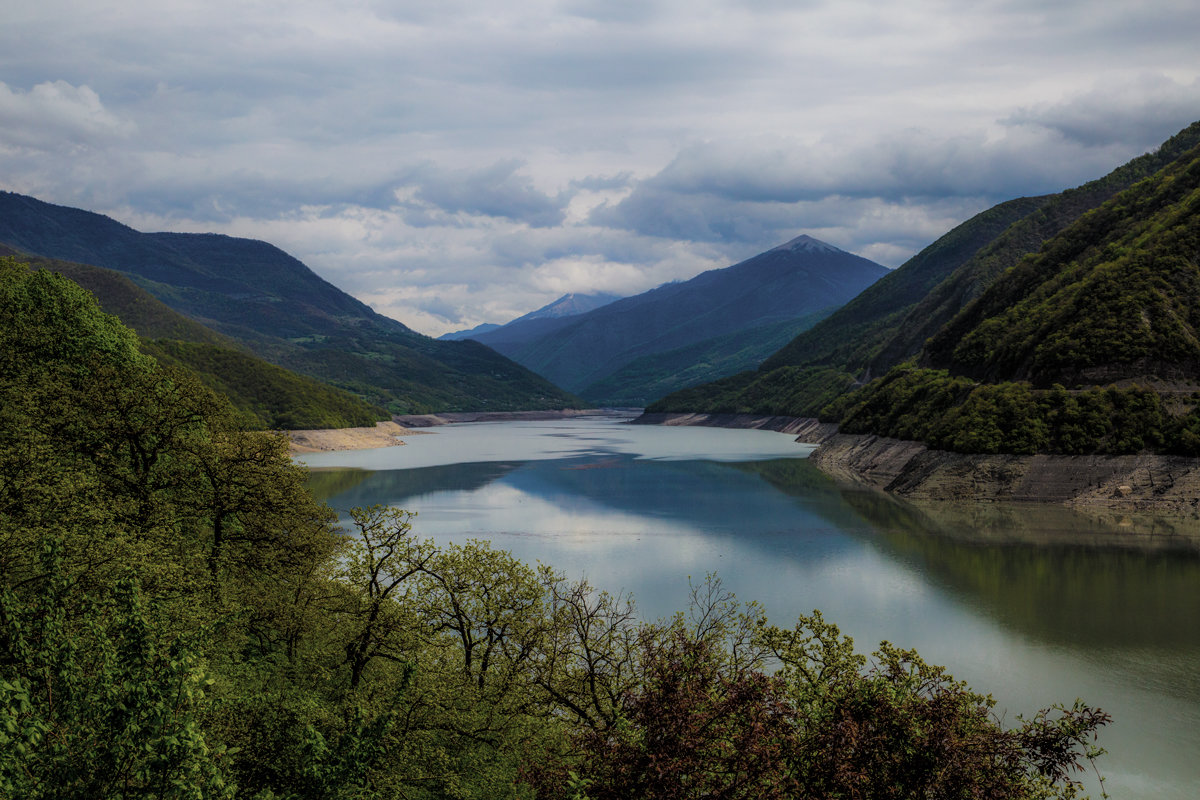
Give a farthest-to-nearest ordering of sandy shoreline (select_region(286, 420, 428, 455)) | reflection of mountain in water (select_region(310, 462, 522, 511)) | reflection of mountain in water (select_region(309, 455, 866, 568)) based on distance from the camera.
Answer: sandy shoreline (select_region(286, 420, 428, 455)) < reflection of mountain in water (select_region(310, 462, 522, 511)) < reflection of mountain in water (select_region(309, 455, 866, 568))

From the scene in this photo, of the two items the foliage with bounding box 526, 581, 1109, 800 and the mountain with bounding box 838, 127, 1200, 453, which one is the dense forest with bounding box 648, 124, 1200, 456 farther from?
the foliage with bounding box 526, 581, 1109, 800

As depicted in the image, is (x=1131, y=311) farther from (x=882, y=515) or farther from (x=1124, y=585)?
(x=1124, y=585)

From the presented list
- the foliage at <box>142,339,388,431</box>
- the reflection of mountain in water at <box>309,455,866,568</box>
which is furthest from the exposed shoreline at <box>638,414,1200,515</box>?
the foliage at <box>142,339,388,431</box>

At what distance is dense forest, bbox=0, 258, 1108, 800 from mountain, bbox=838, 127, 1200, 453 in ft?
195

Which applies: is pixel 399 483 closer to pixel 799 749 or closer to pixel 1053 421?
pixel 1053 421

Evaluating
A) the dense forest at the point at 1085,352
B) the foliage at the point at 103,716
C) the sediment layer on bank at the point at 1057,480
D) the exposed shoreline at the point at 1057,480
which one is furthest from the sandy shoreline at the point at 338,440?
the foliage at the point at 103,716

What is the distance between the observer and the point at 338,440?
17175cm

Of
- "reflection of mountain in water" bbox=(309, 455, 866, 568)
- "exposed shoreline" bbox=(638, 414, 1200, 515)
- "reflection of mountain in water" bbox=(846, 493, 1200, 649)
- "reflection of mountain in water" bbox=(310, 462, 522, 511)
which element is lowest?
"reflection of mountain in water" bbox=(310, 462, 522, 511)

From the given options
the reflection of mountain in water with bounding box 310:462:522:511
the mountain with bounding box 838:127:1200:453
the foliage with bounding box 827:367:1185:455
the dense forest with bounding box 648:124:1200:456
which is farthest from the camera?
the reflection of mountain in water with bounding box 310:462:522:511

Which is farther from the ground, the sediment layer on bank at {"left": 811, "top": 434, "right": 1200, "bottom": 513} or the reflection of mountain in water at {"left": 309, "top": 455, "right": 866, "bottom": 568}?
the sediment layer on bank at {"left": 811, "top": 434, "right": 1200, "bottom": 513}

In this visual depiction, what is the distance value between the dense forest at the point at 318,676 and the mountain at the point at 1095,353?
195 feet

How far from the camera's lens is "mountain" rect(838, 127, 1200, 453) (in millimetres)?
79938

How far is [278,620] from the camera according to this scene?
83.3ft

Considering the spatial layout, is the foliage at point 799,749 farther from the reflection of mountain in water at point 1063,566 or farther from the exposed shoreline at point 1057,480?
the exposed shoreline at point 1057,480
